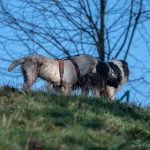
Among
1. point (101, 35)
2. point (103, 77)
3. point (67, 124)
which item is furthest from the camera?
point (101, 35)

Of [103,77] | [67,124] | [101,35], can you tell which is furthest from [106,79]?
[67,124]

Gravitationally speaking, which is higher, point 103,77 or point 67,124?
point 103,77

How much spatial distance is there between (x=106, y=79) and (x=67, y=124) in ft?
26.9

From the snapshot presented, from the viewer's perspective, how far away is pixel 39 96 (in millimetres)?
8602

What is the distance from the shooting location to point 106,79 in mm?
14820

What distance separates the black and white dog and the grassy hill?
4584 millimetres

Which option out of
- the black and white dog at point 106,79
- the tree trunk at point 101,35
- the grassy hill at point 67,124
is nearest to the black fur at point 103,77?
the black and white dog at point 106,79

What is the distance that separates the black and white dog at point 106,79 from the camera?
1399cm

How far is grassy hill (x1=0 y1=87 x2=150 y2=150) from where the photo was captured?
5793 millimetres

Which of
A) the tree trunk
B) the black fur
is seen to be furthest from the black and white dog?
the tree trunk

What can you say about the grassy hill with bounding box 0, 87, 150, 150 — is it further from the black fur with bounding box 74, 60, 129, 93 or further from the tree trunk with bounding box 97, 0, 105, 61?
the tree trunk with bounding box 97, 0, 105, 61

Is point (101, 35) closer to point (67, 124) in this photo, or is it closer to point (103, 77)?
point (103, 77)

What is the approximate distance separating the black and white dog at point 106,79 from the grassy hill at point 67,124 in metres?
4.58

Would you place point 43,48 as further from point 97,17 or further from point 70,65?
point 70,65
